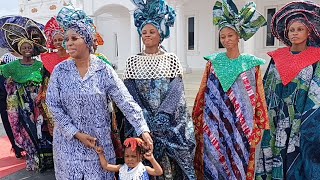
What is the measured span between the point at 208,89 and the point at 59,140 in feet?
4.33

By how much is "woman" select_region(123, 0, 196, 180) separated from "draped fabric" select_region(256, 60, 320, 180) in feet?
2.44

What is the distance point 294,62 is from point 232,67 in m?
0.50

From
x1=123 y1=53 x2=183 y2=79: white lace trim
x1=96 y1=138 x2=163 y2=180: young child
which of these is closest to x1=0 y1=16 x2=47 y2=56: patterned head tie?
x1=123 y1=53 x2=183 y2=79: white lace trim

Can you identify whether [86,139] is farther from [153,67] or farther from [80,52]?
[153,67]

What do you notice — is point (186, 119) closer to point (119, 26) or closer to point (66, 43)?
point (66, 43)

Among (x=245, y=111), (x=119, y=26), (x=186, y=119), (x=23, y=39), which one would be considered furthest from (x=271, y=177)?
(x=119, y=26)

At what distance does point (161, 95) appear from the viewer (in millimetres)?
2551

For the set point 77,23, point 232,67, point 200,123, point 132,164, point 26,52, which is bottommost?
point 132,164

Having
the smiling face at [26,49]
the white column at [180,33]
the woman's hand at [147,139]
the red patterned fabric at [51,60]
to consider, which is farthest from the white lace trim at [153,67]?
the white column at [180,33]

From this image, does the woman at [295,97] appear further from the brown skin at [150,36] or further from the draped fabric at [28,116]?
the draped fabric at [28,116]

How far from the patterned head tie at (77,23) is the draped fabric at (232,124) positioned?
1146 mm

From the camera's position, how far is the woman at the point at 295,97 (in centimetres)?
256

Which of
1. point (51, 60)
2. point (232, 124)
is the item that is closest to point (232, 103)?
point (232, 124)

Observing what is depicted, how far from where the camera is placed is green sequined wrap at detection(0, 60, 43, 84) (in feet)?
12.4
